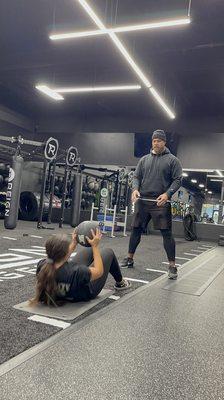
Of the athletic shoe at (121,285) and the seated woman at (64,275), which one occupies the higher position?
the seated woman at (64,275)

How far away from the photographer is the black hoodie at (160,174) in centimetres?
318

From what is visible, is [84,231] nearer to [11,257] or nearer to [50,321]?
[50,321]

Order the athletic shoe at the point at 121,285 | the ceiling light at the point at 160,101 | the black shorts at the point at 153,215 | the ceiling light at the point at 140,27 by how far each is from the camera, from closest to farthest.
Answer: the athletic shoe at the point at 121,285 → the black shorts at the point at 153,215 → the ceiling light at the point at 140,27 → the ceiling light at the point at 160,101

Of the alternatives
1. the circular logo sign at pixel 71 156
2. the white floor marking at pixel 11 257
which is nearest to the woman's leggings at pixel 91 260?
the white floor marking at pixel 11 257

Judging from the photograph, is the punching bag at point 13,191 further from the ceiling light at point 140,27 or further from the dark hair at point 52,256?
the dark hair at point 52,256

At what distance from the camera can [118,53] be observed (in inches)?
261

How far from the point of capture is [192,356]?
4.85ft

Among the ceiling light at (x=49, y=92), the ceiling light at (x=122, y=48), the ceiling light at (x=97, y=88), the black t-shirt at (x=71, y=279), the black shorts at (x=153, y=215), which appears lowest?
the black t-shirt at (x=71, y=279)

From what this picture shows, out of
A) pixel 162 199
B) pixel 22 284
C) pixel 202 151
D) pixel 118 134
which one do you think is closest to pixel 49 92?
pixel 118 134

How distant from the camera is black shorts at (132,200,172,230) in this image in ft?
10.2

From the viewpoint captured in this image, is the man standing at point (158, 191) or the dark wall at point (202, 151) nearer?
the man standing at point (158, 191)

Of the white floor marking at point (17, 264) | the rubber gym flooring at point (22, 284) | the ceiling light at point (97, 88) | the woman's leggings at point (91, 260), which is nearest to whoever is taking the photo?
the rubber gym flooring at point (22, 284)

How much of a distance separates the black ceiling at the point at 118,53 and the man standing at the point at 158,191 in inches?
122

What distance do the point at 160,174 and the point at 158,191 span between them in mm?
167
